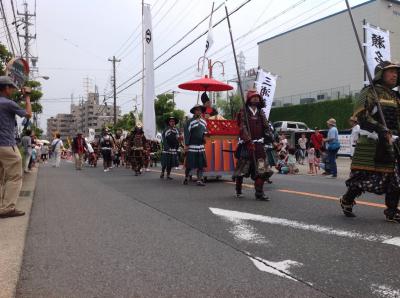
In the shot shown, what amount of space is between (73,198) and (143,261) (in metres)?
4.80

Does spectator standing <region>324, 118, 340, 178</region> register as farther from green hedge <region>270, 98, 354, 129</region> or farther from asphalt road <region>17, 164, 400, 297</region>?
green hedge <region>270, 98, 354, 129</region>

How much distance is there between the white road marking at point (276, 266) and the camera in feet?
11.3

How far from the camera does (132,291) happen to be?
3115 mm

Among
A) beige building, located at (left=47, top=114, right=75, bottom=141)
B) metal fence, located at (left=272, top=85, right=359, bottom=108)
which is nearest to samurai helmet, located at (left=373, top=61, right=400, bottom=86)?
metal fence, located at (left=272, top=85, right=359, bottom=108)

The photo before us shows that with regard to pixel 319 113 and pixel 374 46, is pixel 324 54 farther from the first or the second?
pixel 374 46

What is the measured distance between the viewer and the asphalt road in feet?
10.4

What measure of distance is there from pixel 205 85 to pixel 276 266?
8.68 meters

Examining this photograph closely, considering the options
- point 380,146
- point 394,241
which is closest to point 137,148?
point 380,146

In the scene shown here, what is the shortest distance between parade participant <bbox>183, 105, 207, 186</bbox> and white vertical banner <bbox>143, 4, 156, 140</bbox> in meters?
7.19

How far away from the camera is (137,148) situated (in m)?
15.1

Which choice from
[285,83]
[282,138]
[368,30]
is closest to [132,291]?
[368,30]

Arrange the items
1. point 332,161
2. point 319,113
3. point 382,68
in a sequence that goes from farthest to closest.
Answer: point 319,113 < point 332,161 < point 382,68

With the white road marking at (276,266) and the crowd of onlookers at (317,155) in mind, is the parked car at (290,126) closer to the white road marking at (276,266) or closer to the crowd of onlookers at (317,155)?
the crowd of onlookers at (317,155)

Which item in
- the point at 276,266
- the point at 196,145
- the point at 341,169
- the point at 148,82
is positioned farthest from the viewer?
the point at 341,169
